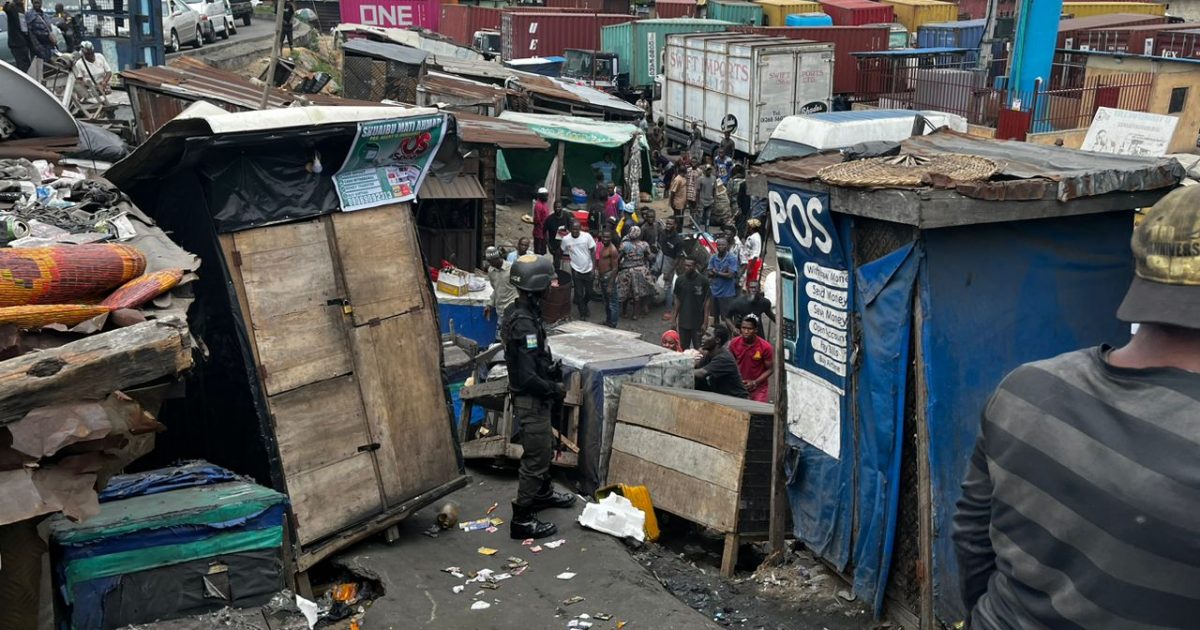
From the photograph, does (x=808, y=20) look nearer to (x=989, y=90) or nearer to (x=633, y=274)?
(x=989, y=90)

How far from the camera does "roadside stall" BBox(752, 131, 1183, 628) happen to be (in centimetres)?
544

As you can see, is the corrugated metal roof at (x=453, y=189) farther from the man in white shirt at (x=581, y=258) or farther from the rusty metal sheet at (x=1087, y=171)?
the rusty metal sheet at (x=1087, y=171)

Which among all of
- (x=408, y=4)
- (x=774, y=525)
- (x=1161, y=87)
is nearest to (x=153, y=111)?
(x=774, y=525)

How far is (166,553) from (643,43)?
101ft

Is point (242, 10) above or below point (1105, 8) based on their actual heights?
below

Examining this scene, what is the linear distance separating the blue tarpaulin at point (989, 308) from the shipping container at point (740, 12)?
34.4 m

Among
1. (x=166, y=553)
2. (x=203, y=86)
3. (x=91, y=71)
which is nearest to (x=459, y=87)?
(x=91, y=71)

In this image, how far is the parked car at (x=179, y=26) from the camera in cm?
2738

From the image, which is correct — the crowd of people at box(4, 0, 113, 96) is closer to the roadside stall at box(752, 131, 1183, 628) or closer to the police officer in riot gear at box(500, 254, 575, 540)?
the police officer in riot gear at box(500, 254, 575, 540)

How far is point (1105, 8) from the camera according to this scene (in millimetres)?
35531

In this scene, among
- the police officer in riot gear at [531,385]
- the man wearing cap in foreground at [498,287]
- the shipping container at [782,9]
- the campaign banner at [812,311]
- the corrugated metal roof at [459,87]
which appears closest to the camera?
the campaign banner at [812,311]

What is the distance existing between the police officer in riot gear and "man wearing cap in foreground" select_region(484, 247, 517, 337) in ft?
16.3

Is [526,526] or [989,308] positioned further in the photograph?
[526,526]

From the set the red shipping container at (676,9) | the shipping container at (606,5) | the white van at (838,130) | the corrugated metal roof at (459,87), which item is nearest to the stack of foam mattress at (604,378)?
the white van at (838,130)
